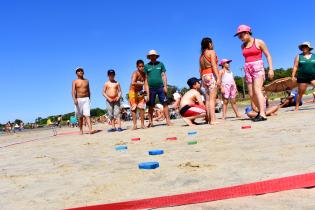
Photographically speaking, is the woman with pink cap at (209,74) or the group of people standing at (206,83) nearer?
the group of people standing at (206,83)

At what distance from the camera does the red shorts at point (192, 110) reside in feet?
32.2

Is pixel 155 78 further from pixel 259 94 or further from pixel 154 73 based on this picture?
pixel 259 94

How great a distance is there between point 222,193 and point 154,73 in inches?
307

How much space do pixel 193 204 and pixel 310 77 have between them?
872cm

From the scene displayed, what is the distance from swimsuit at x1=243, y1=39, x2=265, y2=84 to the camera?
834 cm

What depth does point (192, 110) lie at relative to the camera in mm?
9891

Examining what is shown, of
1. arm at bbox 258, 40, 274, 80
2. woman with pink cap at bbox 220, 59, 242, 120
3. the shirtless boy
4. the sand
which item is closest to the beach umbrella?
woman with pink cap at bbox 220, 59, 242, 120

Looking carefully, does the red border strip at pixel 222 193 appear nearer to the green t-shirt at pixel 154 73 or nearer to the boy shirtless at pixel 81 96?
the green t-shirt at pixel 154 73

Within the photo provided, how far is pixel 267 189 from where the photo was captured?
276cm

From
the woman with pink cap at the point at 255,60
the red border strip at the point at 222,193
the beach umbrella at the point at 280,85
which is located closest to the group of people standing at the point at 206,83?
the woman with pink cap at the point at 255,60

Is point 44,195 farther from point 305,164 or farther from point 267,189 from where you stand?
point 305,164

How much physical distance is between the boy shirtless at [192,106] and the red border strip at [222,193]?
696 cm

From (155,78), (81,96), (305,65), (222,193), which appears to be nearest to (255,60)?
(305,65)

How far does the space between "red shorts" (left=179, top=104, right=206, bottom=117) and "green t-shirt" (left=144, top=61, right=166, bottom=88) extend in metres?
1.03
